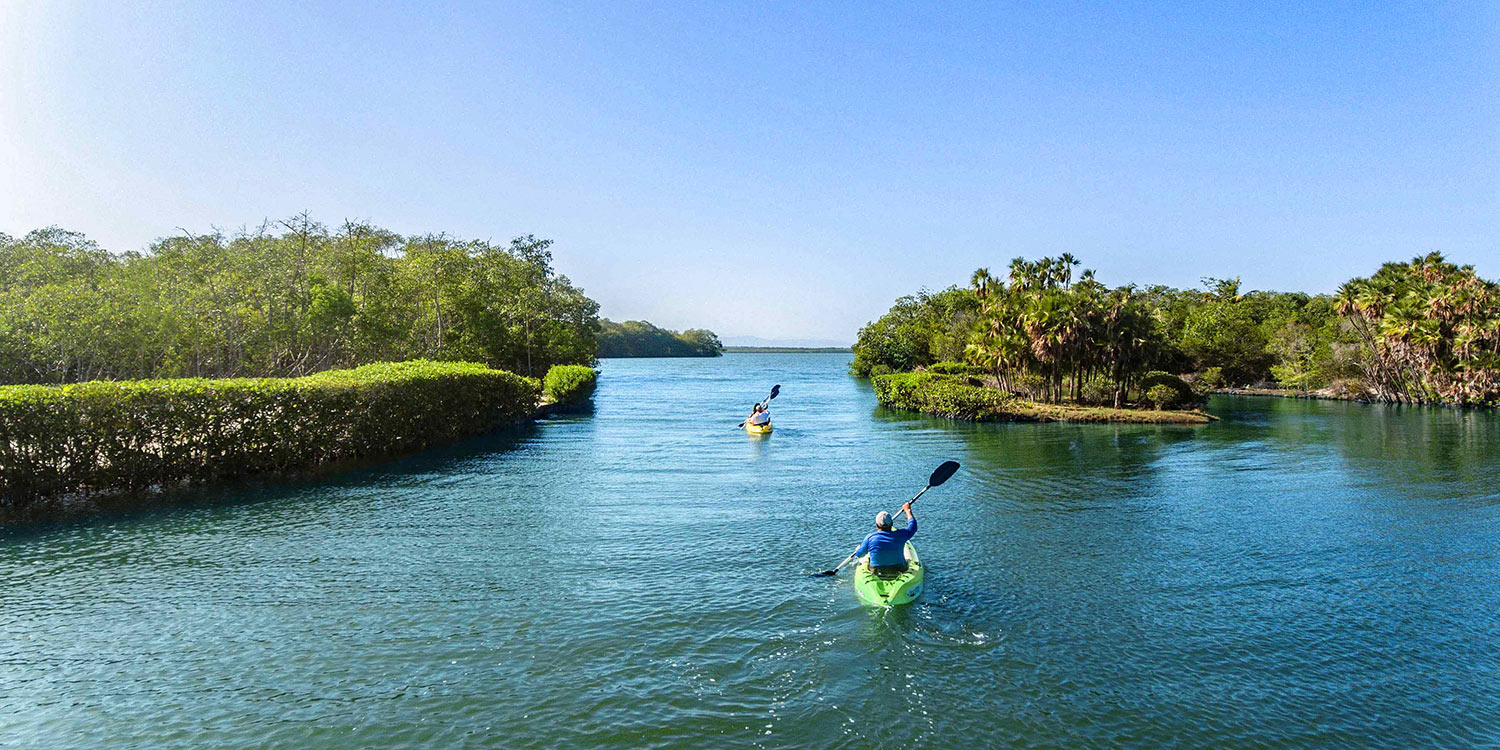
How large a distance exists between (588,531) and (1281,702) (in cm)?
1231

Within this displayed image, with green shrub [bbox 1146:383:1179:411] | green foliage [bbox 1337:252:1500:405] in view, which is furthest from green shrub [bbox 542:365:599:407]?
green foliage [bbox 1337:252:1500:405]

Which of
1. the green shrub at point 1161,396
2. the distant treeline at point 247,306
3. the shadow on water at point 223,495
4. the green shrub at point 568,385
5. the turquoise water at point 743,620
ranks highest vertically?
the distant treeline at point 247,306

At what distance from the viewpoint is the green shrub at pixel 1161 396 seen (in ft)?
159

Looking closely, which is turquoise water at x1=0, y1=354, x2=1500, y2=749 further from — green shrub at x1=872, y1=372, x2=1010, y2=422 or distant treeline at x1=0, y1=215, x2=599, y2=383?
green shrub at x1=872, y1=372, x2=1010, y2=422

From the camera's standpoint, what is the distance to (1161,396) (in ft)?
159

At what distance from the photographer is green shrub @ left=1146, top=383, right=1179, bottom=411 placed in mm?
48562

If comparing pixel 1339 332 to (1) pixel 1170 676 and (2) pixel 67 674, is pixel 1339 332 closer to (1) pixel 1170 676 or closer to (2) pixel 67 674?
(1) pixel 1170 676

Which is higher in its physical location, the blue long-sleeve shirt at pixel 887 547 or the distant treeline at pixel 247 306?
the distant treeline at pixel 247 306

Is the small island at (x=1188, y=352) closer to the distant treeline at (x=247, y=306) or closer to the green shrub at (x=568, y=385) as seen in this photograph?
the green shrub at (x=568, y=385)

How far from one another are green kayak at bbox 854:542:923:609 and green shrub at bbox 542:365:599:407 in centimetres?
4171

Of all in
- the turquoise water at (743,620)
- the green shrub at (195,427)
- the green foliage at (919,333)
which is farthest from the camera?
the green foliage at (919,333)

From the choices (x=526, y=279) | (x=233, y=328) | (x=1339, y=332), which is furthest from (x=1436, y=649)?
(x=1339, y=332)

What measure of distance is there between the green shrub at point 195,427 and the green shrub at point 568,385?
2168 centimetres

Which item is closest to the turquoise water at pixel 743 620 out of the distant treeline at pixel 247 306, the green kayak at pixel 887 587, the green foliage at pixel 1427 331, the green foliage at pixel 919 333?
the green kayak at pixel 887 587
